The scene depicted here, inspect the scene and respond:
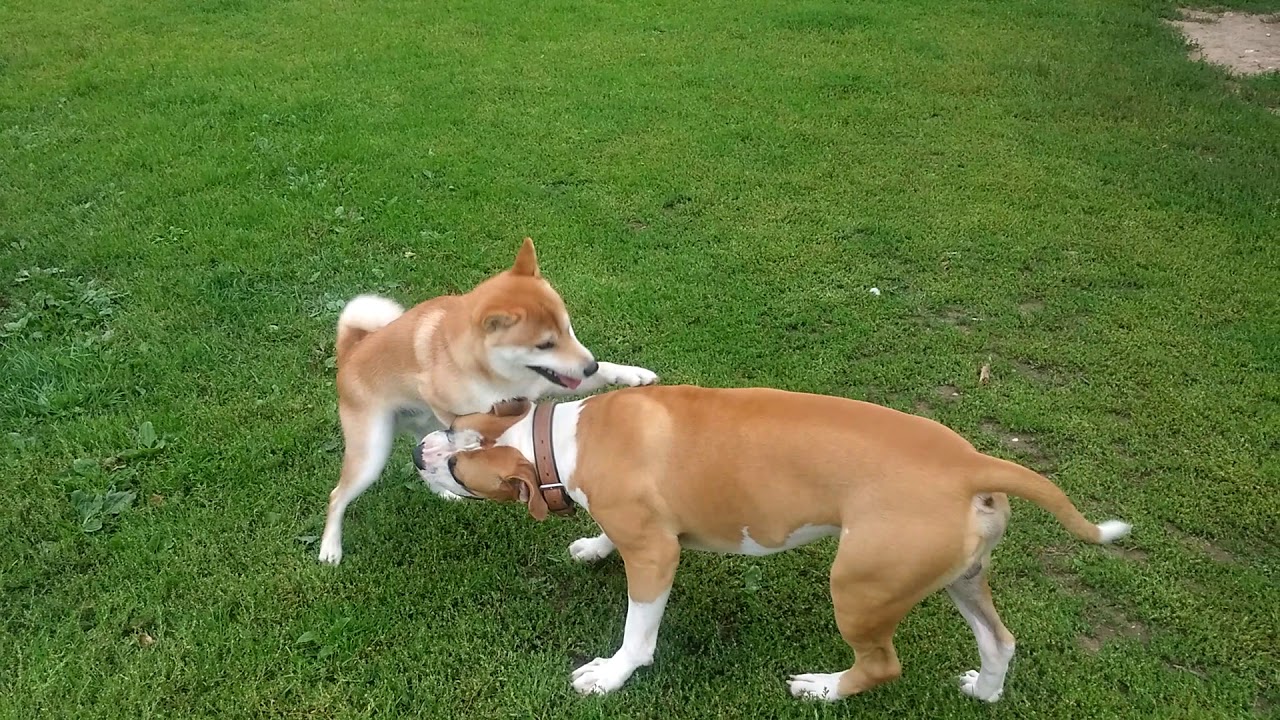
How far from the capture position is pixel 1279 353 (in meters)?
4.95

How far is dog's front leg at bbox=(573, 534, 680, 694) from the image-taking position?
316cm

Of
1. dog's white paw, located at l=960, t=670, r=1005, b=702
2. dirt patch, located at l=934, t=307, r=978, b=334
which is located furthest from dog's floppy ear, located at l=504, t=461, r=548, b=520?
dirt patch, located at l=934, t=307, r=978, b=334

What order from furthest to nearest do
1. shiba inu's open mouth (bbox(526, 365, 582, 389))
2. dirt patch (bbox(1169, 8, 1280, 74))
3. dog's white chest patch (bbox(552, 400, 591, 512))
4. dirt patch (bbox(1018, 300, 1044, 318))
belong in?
dirt patch (bbox(1169, 8, 1280, 74))
dirt patch (bbox(1018, 300, 1044, 318))
shiba inu's open mouth (bbox(526, 365, 582, 389))
dog's white chest patch (bbox(552, 400, 591, 512))

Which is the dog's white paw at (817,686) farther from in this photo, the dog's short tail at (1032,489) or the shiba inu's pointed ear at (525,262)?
the shiba inu's pointed ear at (525,262)

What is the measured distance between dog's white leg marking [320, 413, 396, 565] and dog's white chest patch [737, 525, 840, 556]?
1633 mm

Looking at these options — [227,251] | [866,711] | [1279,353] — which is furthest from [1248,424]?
[227,251]

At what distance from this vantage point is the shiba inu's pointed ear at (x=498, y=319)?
3.71 m

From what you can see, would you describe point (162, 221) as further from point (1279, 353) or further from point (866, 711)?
point (1279, 353)

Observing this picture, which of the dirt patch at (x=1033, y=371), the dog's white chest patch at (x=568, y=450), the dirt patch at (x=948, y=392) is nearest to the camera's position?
the dog's white chest patch at (x=568, y=450)

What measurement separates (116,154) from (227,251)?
7.23 ft

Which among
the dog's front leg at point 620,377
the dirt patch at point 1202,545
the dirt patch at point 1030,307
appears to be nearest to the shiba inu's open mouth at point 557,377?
the dog's front leg at point 620,377

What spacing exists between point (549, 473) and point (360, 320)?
1551 mm

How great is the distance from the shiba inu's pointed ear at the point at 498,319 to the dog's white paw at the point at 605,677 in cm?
136

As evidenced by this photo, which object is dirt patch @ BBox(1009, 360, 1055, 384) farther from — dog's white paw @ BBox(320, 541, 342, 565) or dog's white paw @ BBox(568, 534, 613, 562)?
dog's white paw @ BBox(320, 541, 342, 565)
